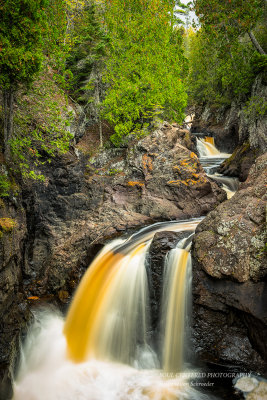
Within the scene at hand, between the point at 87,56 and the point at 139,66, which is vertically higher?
the point at 87,56

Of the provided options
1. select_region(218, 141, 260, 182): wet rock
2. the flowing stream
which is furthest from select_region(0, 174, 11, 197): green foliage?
select_region(218, 141, 260, 182): wet rock

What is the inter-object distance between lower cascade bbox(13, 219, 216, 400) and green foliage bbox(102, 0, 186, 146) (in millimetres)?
7967

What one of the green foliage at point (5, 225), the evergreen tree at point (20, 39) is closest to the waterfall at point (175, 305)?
the green foliage at point (5, 225)

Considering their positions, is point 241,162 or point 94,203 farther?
point 241,162

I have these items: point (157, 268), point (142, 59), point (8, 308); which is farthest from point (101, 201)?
point (142, 59)

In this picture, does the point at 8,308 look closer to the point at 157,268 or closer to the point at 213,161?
the point at 157,268

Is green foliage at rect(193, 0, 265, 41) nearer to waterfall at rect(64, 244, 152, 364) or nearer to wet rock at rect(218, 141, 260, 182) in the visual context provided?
wet rock at rect(218, 141, 260, 182)

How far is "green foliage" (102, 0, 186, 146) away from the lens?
12.6 meters

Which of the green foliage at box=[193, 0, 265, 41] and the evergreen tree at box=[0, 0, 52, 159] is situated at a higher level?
the green foliage at box=[193, 0, 265, 41]

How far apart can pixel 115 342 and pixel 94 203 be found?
5777 mm

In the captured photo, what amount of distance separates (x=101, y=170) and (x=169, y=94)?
5.76 meters

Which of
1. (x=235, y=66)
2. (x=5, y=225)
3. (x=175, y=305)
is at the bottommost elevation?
(x=175, y=305)

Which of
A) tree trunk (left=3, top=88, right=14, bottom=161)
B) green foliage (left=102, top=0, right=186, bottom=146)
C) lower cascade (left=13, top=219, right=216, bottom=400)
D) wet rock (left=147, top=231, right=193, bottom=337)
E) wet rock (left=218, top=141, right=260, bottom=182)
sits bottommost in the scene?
lower cascade (left=13, top=219, right=216, bottom=400)

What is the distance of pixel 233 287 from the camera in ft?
17.5
